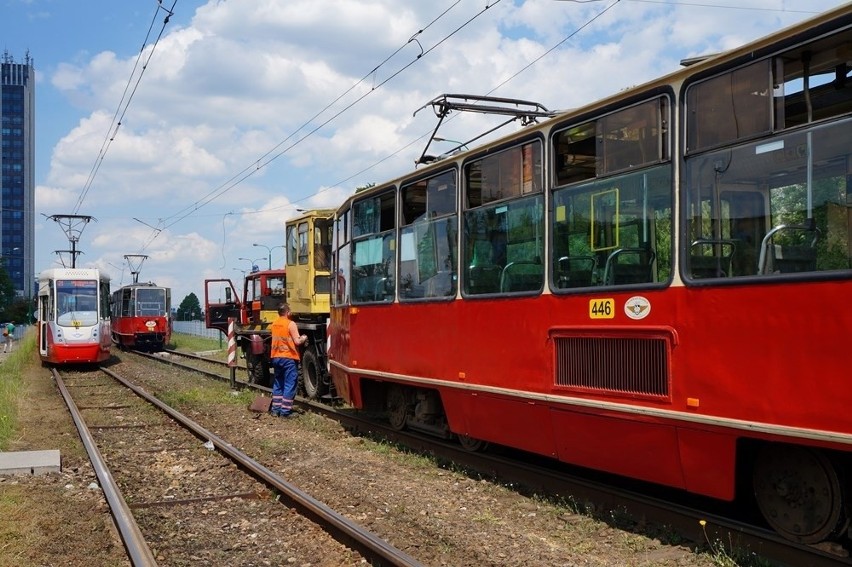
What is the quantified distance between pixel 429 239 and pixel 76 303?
1874 cm

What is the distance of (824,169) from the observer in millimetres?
4527

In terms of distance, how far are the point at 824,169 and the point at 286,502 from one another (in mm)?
4975

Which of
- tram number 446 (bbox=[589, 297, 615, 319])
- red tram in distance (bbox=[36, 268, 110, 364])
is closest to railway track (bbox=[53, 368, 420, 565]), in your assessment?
tram number 446 (bbox=[589, 297, 615, 319])

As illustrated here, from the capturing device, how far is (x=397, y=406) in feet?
32.9

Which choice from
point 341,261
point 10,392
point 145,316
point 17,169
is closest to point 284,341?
point 341,261

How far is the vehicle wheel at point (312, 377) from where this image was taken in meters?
14.1

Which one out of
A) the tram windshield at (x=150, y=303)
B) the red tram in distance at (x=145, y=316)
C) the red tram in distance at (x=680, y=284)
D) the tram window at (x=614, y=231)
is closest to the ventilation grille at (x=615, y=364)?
the red tram in distance at (x=680, y=284)

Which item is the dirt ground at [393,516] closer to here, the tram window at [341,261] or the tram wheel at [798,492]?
the tram wheel at [798,492]

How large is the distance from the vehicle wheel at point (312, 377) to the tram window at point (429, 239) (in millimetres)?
5449

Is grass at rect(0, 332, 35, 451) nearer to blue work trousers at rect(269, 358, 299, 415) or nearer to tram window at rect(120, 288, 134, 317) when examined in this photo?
blue work trousers at rect(269, 358, 299, 415)

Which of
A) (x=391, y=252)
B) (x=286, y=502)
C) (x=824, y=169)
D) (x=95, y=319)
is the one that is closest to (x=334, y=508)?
(x=286, y=502)

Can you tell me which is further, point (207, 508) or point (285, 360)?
point (285, 360)

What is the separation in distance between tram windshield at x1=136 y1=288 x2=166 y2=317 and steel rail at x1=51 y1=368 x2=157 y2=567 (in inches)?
980

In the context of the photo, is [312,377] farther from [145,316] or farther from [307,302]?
[145,316]
